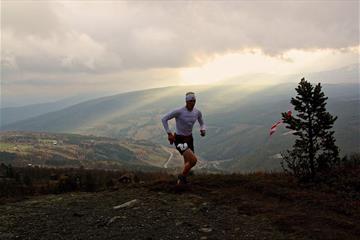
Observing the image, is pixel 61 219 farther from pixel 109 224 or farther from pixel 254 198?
pixel 254 198

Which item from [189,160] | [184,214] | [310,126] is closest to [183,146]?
[189,160]

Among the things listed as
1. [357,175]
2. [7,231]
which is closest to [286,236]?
[7,231]

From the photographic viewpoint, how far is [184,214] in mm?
11078

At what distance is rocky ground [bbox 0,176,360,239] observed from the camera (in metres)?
9.59

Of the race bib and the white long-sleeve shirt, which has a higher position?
the white long-sleeve shirt

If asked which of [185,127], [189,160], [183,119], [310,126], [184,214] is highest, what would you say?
[183,119]

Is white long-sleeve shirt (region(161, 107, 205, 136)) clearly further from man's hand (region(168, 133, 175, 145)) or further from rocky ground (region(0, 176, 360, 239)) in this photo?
rocky ground (region(0, 176, 360, 239))

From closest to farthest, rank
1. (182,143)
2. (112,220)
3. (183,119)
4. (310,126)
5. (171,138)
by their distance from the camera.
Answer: (112,220) < (171,138) < (183,119) < (182,143) < (310,126)

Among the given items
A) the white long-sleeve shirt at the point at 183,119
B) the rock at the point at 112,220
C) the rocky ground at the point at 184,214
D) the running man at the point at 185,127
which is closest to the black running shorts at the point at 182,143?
the running man at the point at 185,127

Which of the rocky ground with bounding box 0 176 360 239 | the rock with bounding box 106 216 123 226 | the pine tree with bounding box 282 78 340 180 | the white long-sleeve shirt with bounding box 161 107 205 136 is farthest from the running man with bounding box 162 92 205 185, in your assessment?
the pine tree with bounding box 282 78 340 180

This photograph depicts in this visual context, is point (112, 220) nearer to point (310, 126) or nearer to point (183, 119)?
point (183, 119)

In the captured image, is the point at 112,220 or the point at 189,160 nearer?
the point at 112,220

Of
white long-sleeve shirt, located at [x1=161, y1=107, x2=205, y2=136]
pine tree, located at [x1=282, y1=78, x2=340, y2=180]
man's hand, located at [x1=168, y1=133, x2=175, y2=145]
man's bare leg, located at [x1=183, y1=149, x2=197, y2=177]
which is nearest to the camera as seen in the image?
man's hand, located at [x1=168, y1=133, x2=175, y2=145]

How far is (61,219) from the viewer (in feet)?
36.7
